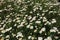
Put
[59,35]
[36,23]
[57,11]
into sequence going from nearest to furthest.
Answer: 1. [59,35]
2. [36,23]
3. [57,11]

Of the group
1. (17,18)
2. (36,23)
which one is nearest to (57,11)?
(36,23)

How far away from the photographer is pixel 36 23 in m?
8.11

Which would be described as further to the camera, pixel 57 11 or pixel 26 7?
pixel 26 7

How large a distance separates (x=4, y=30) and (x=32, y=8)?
1.98 m

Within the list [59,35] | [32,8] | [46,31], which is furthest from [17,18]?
[59,35]

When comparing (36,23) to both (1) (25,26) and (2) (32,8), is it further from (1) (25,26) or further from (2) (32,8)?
(2) (32,8)

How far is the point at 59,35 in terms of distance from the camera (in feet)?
24.1

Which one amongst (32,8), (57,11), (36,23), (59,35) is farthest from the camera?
(32,8)

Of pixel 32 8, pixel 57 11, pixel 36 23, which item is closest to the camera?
pixel 36 23

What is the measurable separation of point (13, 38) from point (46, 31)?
139 centimetres

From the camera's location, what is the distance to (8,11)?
991 centimetres

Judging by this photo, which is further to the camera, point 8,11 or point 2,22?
point 8,11

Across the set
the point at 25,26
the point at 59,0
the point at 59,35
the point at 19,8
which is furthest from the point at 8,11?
the point at 59,35

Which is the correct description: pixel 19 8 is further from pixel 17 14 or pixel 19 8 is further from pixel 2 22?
pixel 2 22
